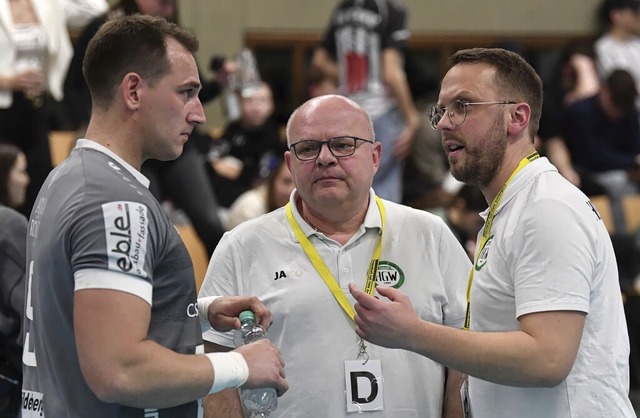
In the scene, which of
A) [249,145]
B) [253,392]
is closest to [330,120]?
[253,392]

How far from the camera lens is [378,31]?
7.69m

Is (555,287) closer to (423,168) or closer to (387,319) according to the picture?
(387,319)

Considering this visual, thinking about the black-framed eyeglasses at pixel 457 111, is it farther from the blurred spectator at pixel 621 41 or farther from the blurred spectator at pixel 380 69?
the blurred spectator at pixel 621 41

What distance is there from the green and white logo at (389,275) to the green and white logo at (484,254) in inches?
19.1

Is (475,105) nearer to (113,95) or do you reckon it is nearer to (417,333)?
(417,333)

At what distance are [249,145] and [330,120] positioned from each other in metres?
5.19

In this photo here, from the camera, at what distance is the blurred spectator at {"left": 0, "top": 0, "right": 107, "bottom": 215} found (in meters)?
6.34

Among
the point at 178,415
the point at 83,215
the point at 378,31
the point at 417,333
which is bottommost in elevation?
the point at 178,415

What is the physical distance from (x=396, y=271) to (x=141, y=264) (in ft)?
4.24

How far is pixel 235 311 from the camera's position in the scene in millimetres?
3539

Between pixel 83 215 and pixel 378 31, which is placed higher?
pixel 378 31

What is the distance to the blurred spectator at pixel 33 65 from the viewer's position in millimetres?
6344

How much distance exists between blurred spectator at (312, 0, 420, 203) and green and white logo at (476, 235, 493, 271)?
409 cm

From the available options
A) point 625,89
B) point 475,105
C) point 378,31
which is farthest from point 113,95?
Result: point 625,89
